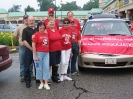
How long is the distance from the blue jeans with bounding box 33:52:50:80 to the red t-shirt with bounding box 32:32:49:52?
114 mm

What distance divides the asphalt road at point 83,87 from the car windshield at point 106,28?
1.30 meters

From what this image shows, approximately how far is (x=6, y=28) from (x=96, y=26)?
703 inches

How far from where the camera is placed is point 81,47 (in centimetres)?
629

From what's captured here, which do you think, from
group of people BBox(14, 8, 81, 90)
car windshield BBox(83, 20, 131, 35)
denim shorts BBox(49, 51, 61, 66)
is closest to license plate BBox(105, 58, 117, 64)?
group of people BBox(14, 8, 81, 90)

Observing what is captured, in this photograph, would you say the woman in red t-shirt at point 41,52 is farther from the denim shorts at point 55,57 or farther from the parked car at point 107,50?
the parked car at point 107,50

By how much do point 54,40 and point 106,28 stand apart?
270 centimetres

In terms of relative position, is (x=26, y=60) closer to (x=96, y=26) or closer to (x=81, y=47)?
(x=81, y=47)

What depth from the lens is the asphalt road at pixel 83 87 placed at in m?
4.71

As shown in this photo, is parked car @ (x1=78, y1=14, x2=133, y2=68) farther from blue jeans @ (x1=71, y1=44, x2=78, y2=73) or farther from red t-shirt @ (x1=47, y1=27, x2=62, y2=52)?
red t-shirt @ (x1=47, y1=27, x2=62, y2=52)

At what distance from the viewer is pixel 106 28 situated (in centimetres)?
736

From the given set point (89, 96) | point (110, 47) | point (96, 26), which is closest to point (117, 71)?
point (110, 47)

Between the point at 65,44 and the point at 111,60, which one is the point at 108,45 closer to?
the point at 111,60

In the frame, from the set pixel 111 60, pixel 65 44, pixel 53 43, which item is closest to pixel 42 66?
pixel 53 43

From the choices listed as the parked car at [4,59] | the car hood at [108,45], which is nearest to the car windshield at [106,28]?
the car hood at [108,45]
